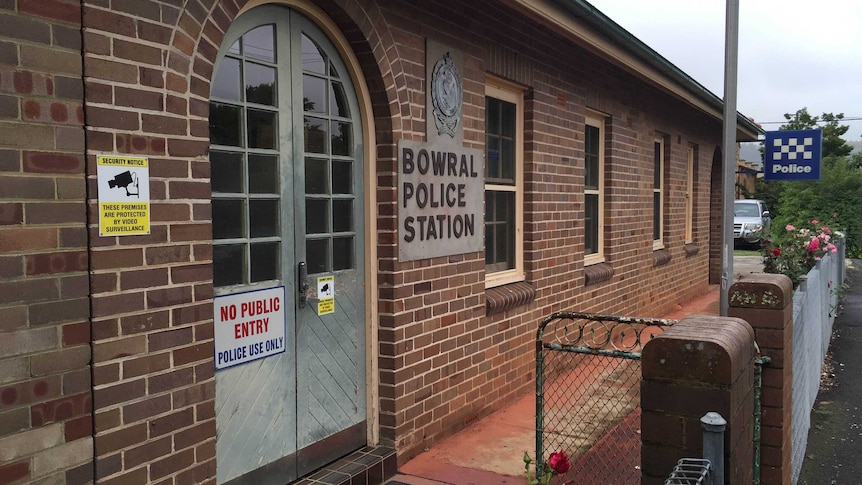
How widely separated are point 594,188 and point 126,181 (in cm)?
651

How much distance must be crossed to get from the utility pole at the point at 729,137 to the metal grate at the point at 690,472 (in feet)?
14.8

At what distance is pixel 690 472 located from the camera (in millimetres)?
2016

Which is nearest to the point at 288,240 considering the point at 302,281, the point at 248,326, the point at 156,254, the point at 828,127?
the point at 302,281

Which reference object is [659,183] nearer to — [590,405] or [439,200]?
[590,405]

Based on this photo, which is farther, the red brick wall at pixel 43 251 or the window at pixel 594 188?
the window at pixel 594 188

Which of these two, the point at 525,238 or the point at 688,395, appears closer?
the point at 688,395

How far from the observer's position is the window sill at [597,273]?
7848 mm

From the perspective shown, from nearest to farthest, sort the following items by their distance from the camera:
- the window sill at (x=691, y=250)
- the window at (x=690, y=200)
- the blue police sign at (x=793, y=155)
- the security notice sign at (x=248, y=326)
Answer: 1. the security notice sign at (x=248, y=326)
2. the blue police sign at (x=793, y=155)
3. the window sill at (x=691, y=250)
4. the window at (x=690, y=200)

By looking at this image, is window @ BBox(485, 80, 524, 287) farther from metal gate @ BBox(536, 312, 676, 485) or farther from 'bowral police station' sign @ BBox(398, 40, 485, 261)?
metal gate @ BBox(536, 312, 676, 485)

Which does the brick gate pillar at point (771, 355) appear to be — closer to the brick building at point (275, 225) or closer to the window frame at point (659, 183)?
the brick building at point (275, 225)

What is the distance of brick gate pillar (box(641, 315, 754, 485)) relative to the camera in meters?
2.12

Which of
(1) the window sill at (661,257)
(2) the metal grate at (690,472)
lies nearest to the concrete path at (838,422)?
(1) the window sill at (661,257)

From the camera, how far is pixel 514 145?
6.52 metres

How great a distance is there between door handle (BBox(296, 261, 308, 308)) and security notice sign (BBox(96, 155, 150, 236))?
44.7 inches
